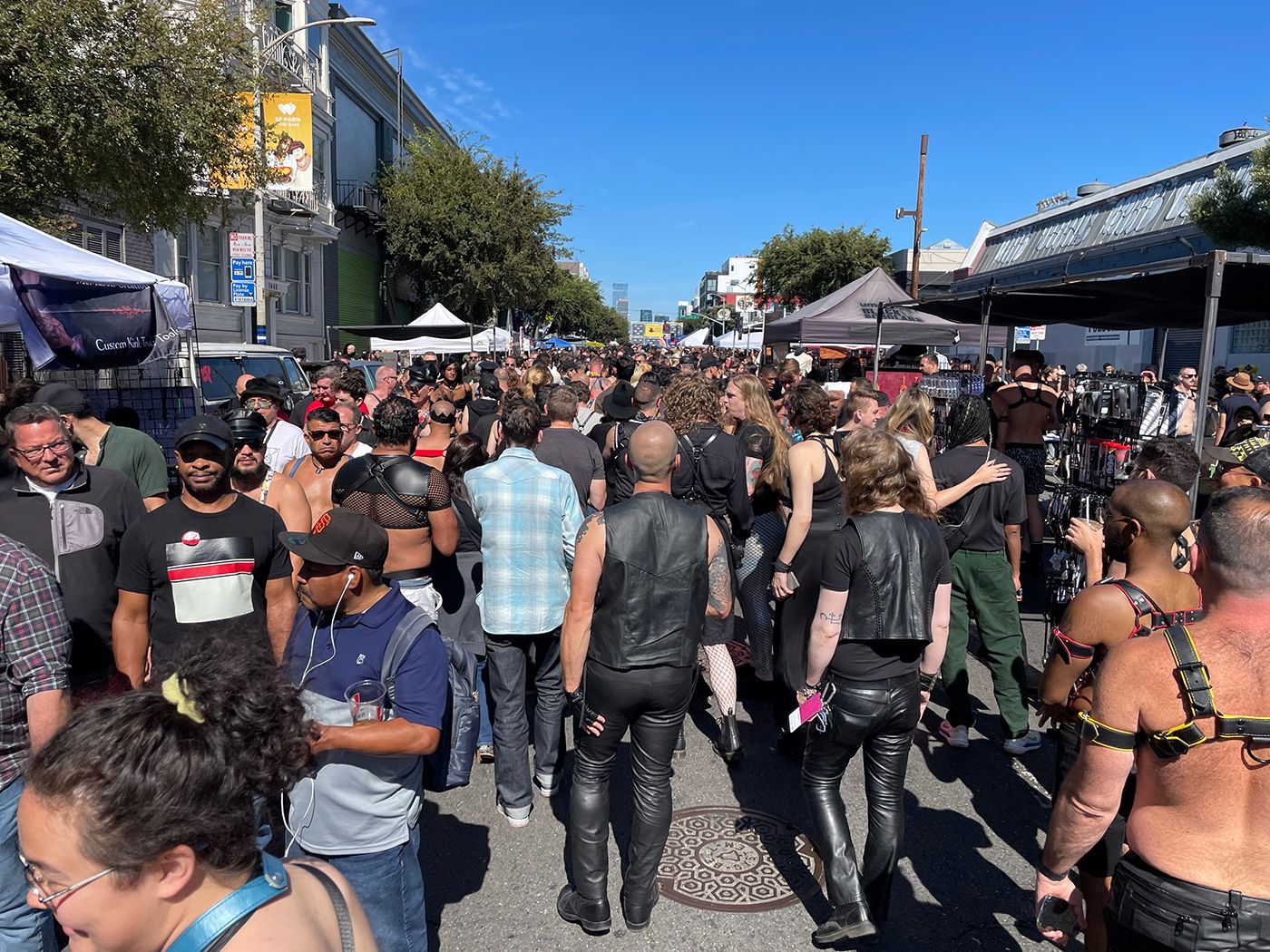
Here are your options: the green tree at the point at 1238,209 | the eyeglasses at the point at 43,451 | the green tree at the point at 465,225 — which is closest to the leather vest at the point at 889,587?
the eyeglasses at the point at 43,451

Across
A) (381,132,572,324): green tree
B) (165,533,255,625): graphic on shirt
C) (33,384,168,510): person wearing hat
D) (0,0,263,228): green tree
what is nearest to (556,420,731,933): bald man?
(165,533,255,625): graphic on shirt

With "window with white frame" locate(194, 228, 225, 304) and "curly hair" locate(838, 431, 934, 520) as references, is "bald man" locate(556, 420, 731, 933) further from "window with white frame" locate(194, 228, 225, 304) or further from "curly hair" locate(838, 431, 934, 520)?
"window with white frame" locate(194, 228, 225, 304)

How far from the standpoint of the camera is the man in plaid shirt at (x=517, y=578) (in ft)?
14.1

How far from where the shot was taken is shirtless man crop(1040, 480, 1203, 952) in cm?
286

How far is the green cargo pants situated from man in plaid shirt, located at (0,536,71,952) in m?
4.28

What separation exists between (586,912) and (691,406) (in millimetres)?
3247

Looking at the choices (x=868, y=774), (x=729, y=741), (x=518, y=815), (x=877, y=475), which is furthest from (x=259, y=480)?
(x=868, y=774)

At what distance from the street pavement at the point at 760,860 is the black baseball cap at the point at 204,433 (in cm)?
205

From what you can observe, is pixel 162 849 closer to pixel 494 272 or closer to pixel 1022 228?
pixel 494 272

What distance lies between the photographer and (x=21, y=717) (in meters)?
2.61

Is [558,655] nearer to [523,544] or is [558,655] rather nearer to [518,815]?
[523,544]

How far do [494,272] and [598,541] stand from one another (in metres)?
32.4

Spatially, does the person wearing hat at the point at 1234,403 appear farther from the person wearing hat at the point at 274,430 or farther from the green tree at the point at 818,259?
the green tree at the point at 818,259

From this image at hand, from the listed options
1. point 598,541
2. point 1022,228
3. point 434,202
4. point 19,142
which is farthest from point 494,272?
point 598,541
